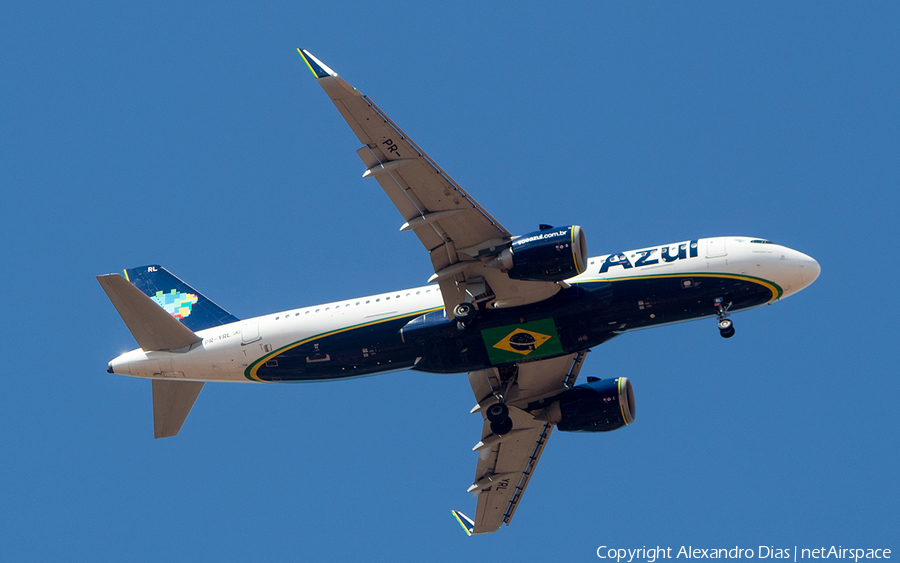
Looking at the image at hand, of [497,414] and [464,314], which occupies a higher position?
[464,314]

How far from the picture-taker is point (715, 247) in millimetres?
41000

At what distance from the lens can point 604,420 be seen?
47.2 m

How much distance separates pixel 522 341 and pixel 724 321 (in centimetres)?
820

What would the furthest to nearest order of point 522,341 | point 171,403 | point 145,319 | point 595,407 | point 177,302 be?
point 177,302 → point 595,407 → point 171,403 → point 145,319 → point 522,341

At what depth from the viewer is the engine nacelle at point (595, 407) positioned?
155 feet

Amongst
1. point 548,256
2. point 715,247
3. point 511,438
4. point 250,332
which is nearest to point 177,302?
point 250,332

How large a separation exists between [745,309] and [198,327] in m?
24.1

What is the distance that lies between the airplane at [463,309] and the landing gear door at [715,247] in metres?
0.10

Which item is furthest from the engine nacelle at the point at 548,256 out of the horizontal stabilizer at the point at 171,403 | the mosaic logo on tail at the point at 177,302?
the mosaic logo on tail at the point at 177,302

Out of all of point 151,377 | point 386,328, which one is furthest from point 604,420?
point 151,377

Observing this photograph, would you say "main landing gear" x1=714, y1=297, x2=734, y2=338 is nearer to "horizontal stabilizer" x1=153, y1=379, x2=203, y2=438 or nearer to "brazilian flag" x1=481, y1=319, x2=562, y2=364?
"brazilian flag" x1=481, y1=319, x2=562, y2=364

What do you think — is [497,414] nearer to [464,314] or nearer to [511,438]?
[511,438]

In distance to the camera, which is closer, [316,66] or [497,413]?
[316,66]

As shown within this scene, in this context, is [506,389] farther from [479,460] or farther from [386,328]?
[386,328]
